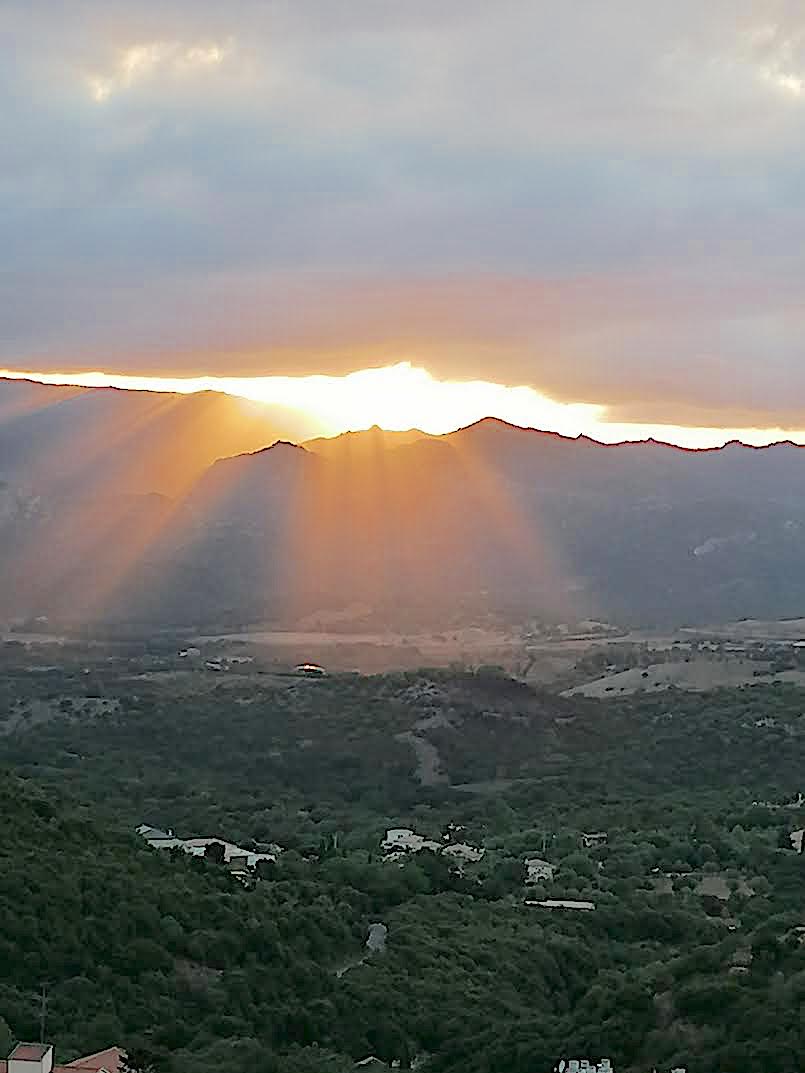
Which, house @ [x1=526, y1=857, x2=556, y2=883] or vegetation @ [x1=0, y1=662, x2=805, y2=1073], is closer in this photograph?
vegetation @ [x1=0, y1=662, x2=805, y2=1073]

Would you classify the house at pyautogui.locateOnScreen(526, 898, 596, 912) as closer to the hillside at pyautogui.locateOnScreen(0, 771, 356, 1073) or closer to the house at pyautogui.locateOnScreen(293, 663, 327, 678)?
the hillside at pyautogui.locateOnScreen(0, 771, 356, 1073)

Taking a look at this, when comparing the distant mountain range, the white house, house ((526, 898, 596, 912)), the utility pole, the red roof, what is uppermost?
the distant mountain range

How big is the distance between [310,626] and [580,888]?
10667 centimetres

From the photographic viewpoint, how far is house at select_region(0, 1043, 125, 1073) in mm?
18938

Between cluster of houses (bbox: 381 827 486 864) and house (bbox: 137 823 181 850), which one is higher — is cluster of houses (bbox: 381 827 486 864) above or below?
below

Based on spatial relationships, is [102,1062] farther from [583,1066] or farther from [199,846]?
[199,846]

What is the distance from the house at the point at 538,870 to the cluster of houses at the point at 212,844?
22.2ft

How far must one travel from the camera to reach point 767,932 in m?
25.9

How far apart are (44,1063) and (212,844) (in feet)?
70.6

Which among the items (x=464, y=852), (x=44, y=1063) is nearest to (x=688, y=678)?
(x=464, y=852)

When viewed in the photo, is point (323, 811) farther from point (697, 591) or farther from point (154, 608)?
point (697, 591)

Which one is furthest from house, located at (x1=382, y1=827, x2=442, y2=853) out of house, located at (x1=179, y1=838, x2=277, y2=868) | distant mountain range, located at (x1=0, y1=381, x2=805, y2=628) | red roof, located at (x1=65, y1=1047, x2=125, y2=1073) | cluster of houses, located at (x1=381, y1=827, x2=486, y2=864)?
distant mountain range, located at (x1=0, y1=381, x2=805, y2=628)

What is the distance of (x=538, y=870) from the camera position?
42.3 m

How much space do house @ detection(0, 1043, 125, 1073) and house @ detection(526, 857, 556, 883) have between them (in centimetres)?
2135
